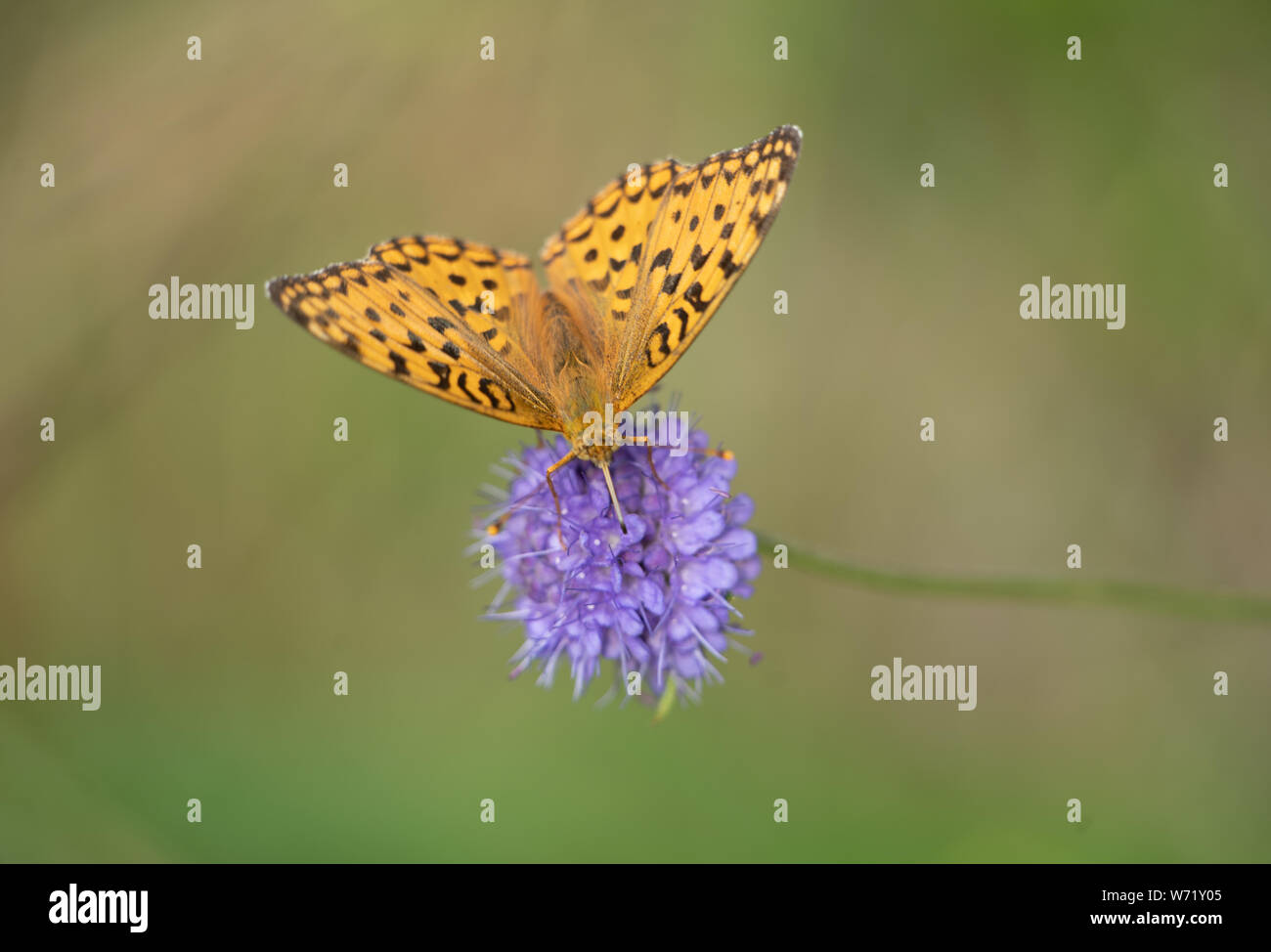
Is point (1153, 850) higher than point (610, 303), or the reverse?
point (610, 303)

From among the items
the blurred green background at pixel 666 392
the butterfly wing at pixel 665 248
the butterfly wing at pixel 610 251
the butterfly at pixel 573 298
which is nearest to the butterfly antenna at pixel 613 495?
the butterfly at pixel 573 298

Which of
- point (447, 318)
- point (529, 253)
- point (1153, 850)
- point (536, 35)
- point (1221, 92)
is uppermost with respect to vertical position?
point (536, 35)

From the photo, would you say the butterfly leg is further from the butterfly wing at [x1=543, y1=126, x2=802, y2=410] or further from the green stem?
the green stem

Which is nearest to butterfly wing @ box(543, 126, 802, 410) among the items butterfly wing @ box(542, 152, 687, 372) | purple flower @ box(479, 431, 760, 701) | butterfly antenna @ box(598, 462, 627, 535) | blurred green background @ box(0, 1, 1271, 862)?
butterfly wing @ box(542, 152, 687, 372)

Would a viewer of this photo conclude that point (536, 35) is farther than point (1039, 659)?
Yes

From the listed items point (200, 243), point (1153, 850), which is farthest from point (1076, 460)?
point (200, 243)

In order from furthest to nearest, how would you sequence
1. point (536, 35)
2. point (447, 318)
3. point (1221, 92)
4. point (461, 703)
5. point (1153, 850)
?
point (536, 35), point (461, 703), point (1221, 92), point (1153, 850), point (447, 318)

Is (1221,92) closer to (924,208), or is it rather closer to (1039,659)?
(924,208)
